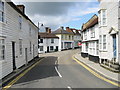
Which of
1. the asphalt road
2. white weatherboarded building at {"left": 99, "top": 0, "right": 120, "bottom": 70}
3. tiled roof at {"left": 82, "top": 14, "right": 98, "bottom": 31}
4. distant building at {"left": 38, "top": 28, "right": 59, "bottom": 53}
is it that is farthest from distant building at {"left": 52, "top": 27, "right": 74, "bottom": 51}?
the asphalt road

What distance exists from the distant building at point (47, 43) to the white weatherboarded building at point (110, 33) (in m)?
33.0

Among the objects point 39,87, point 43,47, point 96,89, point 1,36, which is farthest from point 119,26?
point 43,47

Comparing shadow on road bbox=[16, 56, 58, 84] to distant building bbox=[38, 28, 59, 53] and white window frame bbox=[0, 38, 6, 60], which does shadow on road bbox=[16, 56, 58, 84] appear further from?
distant building bbox=[38, 28, 59, 53]

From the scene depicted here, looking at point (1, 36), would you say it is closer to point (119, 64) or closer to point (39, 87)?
point (39, 87)

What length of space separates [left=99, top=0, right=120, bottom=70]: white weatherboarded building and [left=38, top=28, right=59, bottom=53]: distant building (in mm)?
33008

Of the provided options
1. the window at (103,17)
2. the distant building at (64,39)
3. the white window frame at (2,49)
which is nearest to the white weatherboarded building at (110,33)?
the window at (103,17)

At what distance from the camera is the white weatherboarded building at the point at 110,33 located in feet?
40.3

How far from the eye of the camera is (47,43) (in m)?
48.8

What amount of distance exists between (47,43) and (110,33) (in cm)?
3650

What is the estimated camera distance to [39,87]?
7770mm

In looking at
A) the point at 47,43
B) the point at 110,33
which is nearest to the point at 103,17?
the point at 110,33

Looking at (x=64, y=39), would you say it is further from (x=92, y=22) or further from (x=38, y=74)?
(x=38, y=74)

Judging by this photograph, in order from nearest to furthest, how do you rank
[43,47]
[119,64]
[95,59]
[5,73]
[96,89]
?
[96,89], [5,73], [119,64], [95,59], [43,47]

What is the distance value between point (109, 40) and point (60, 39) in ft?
129
